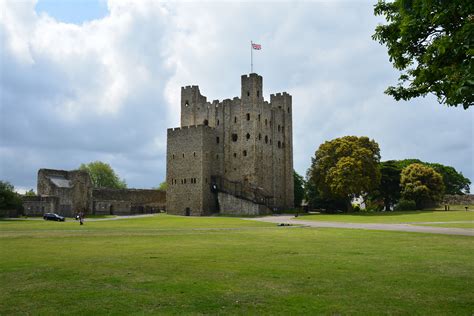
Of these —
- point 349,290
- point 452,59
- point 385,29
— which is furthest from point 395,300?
point 385,29

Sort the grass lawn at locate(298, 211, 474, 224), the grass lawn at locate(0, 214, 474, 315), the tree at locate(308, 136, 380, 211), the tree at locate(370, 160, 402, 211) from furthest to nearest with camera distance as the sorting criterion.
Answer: the tree at locate(370, 160, 402, 211), the tree at locate(308, 136, 380, 211), the grass lawn at locate(298, 211, 474, 224), the grass lawn at locate(0, 214, 474, 315)

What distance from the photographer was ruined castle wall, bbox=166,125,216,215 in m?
65.2

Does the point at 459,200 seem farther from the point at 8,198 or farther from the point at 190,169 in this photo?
the point at 8,198

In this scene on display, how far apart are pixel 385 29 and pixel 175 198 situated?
57.8 metres

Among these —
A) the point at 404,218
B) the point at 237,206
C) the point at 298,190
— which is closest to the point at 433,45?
the point at 404,218

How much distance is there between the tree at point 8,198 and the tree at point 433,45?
163 ft

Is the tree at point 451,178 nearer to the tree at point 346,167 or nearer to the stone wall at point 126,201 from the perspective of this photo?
the tree at point 346,167

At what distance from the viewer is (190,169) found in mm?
66500

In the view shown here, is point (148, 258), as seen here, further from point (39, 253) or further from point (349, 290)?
point (349, 290)

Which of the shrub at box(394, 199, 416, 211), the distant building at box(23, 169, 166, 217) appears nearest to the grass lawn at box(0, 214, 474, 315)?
the distant building at box(23, 169, 166, 217)

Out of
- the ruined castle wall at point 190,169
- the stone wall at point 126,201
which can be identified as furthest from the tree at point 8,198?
the ruined castle wall at point 190,169

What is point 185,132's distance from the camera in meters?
67.6

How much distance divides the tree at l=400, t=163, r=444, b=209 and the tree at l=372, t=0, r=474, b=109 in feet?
186

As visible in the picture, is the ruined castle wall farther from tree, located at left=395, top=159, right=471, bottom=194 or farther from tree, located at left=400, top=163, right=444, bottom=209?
tree, located at left=395, top=159, right=471, bottom=194
